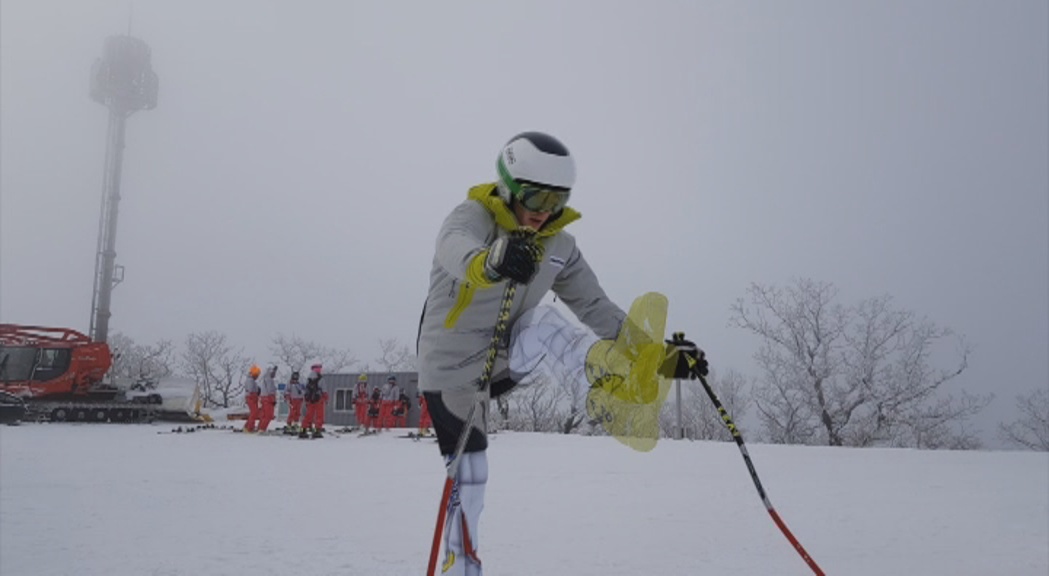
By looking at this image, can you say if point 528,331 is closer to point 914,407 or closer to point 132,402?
point 132,402

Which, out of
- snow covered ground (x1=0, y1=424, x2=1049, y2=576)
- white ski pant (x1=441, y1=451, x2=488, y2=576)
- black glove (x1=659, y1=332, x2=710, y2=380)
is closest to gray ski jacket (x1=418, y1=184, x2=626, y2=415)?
white ski pant (x1=441, y1=451, x2=488, y2=576)

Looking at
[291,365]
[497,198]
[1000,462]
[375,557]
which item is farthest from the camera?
[291,365]

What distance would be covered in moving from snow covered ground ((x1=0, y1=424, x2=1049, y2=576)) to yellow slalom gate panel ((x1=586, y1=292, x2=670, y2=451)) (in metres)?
1.13

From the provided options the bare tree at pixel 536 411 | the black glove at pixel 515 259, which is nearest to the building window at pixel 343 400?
the bare tree at pixel 536 411

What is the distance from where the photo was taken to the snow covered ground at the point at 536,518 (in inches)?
135

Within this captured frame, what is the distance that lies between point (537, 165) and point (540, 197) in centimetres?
13

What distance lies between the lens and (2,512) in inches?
175

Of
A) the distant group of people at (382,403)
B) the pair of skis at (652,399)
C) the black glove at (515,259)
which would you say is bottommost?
the distant group of people at (382,403)

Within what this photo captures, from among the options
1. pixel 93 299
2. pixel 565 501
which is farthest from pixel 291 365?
pixel 565 501

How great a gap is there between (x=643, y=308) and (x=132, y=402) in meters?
22.4

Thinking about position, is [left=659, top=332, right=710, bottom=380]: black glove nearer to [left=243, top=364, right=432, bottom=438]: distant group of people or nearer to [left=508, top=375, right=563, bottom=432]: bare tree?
[left=243, top=364, right=432, bottom=438]: distant group of people

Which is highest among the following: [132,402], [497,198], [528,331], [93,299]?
[93,299]

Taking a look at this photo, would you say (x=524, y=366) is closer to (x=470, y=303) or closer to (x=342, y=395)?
(x=470, y=303)

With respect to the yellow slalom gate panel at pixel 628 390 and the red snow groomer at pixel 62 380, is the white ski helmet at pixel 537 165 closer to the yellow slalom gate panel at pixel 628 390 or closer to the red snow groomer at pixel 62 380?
the yellow slalom gate panel at pixel 628 390
